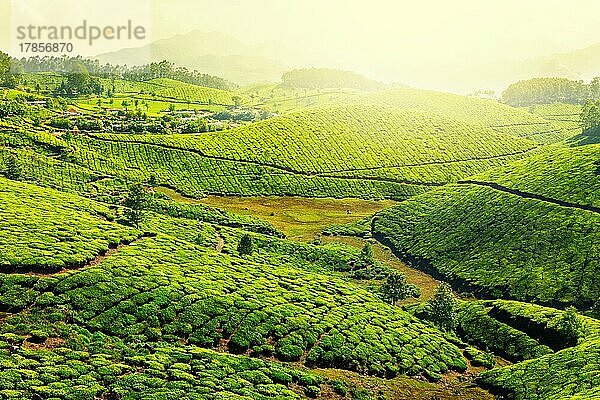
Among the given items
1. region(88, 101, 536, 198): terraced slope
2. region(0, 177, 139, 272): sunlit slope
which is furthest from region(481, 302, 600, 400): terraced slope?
region(88, 101, 536, 198): terraced slope

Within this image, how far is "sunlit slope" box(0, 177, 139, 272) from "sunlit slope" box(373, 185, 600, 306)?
57339 mm

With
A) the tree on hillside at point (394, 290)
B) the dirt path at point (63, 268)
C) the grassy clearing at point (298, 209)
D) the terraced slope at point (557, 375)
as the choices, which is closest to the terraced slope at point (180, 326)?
the dirt path at point (63, 268)

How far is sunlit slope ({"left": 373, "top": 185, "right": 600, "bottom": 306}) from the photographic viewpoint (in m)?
85.0

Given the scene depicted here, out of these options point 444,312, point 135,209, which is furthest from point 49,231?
point 444,312

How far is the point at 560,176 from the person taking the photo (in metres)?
119

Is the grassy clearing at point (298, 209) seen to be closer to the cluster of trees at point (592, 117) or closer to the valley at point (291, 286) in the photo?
the valley at point (291, 286)

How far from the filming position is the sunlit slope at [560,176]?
108062 mm

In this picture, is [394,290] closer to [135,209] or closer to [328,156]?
[135,209]

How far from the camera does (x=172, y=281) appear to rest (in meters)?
61.4

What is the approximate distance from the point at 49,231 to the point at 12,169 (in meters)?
67.6

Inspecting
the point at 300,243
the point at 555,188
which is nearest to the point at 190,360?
the point at 300,243

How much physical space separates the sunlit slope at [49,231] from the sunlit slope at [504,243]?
188 feet

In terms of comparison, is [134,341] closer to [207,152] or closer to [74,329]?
[74,329]

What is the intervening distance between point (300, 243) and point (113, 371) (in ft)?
231
